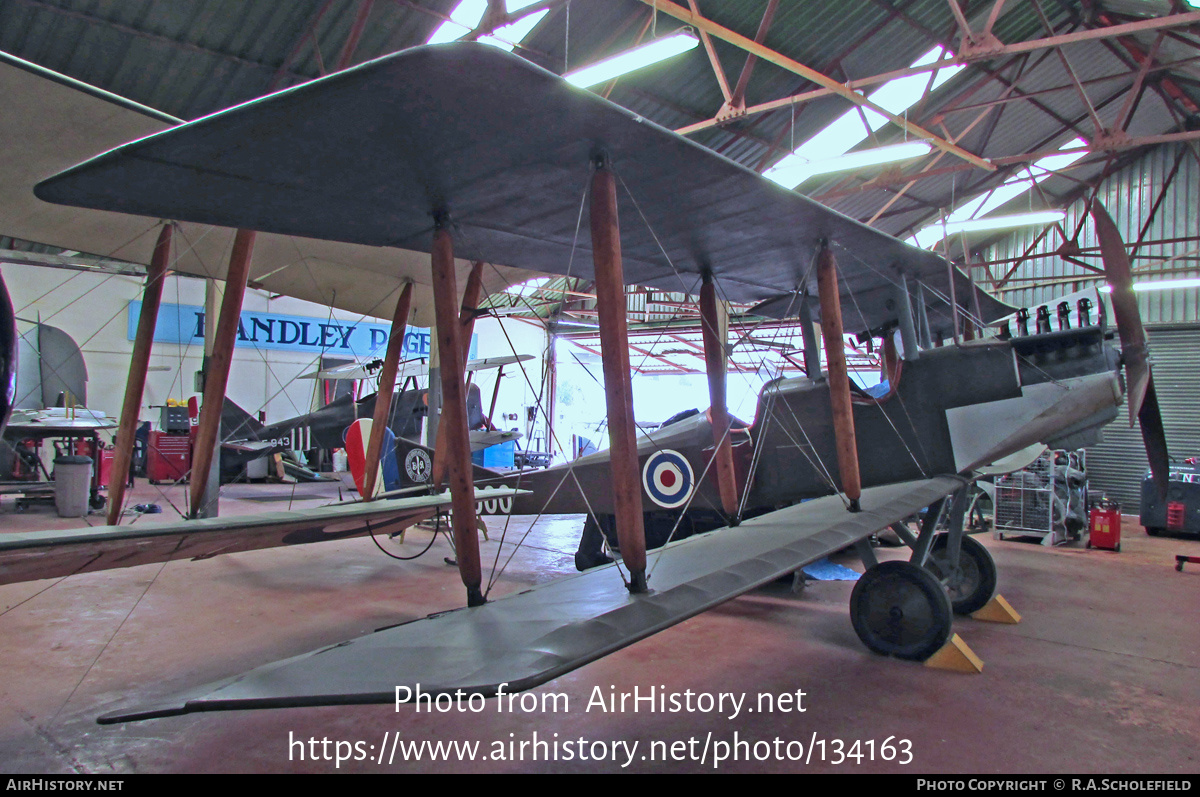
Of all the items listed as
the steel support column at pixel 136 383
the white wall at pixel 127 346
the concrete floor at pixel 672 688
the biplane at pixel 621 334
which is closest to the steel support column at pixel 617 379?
the biplane at pixel 621 334

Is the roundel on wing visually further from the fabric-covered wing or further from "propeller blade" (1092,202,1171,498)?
"propeller blade" (1092,202,1171,498)

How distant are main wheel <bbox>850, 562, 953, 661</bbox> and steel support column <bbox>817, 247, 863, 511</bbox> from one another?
50 centimetres

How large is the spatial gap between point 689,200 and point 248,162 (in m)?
1.87

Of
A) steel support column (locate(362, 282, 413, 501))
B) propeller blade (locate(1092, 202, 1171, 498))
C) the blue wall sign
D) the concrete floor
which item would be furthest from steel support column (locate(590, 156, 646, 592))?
the blue wall sign

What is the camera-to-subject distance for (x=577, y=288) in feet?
64.2

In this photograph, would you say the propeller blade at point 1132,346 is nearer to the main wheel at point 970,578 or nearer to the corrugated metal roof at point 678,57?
the main wheel at point 970,578

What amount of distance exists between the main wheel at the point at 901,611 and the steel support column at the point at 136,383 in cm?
542

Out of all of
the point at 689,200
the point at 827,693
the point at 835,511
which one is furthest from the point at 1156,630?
the point at 689,200

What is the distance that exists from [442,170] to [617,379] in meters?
1.08

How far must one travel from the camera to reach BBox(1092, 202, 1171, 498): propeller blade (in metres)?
4.39

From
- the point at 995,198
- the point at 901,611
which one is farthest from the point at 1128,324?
the point at 995,198

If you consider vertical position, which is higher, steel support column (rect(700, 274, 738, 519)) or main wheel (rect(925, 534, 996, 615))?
steel support column (rect(700, 274, 738, 519))

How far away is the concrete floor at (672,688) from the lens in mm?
2557

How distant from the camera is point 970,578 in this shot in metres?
4.85
